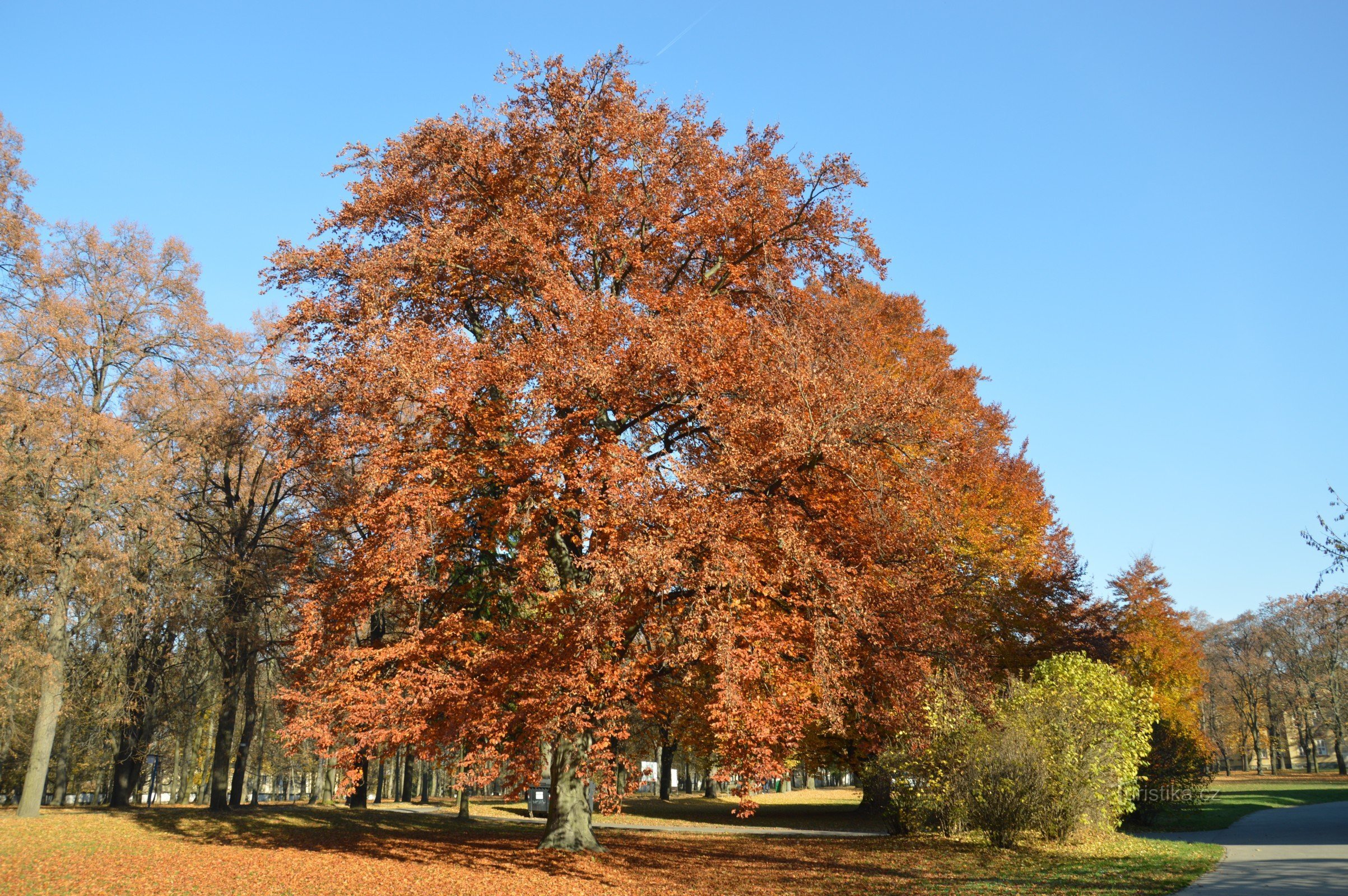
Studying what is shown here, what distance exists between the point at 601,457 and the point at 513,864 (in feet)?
25.5

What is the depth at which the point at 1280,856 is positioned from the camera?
1491 cm

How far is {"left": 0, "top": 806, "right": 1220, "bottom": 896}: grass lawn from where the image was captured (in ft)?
41.4

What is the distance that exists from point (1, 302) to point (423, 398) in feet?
52.3

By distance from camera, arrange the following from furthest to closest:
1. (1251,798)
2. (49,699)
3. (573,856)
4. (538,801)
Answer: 1. (1251,798)
2. (538,801)
3. (49,699)
4. (573,856)

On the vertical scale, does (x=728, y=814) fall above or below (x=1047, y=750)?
below

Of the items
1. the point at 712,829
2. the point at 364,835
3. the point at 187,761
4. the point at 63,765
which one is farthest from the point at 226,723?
the point at 187,761

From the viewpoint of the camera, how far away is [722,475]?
42.3 ft

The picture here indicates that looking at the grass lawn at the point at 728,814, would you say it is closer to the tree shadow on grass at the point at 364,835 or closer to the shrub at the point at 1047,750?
the tree shadow on grass at the point at 364,835

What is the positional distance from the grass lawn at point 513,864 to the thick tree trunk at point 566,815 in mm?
580

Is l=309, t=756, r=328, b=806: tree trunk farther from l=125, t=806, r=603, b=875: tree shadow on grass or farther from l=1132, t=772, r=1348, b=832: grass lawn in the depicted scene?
l=1132, t=772, r=1348, b=832: grass lawn

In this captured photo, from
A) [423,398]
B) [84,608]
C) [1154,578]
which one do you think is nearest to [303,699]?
[423,398]

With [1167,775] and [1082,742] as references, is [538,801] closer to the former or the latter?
[1167,775]

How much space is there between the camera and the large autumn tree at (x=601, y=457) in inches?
505

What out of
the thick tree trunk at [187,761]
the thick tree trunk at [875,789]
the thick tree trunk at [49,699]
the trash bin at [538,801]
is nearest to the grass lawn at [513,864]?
the thick tree trunk at [49,699]
